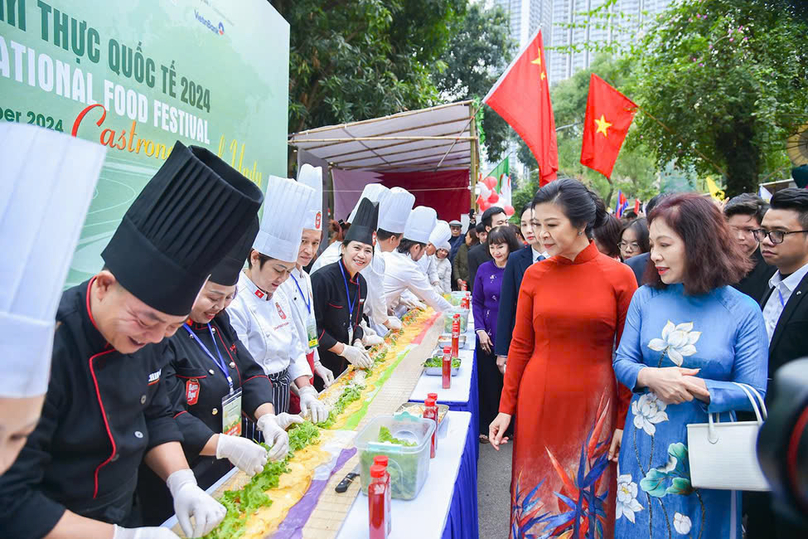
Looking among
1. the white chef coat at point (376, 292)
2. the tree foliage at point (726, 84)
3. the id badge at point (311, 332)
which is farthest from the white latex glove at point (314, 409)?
the tree foliage at point (726, 84)

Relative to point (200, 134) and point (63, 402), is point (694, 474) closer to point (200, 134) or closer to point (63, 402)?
point (63, 402)

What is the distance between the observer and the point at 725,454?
4.95 feet

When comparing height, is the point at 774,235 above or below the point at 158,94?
below

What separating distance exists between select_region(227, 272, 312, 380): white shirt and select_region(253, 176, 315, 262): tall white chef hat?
211mm

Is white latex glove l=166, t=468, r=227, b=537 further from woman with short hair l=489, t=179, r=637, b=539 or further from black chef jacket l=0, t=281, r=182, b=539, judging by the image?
woman with short hair l=489, t=179, r=637, b=539

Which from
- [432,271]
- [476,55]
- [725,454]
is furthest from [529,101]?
[476,55]

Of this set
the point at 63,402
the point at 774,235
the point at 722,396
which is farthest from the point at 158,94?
the point at 774,235

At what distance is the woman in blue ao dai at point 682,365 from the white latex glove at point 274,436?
1.30 metres

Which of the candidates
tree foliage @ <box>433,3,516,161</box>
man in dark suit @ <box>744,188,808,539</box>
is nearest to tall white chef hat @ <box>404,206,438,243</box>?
man in dark suit @ <box>744,188,808,539</box>

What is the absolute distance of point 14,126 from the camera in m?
0.62

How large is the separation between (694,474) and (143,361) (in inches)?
67.6

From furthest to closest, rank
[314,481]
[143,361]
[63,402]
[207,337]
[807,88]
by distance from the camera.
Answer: [807,88] → [207,337] → [314,481] → [143,361] → [63,402]

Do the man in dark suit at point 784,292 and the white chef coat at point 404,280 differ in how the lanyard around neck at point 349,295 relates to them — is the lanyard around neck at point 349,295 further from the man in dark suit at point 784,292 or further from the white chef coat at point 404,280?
the man in dark suit at point 784,292

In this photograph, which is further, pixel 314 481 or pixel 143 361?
pixel 314 481
